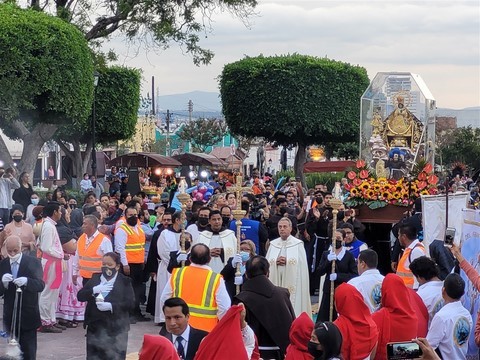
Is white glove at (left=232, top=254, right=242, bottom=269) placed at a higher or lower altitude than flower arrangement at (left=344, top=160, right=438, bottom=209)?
lower

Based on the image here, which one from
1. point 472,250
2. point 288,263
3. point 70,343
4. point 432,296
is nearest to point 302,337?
point 432,296

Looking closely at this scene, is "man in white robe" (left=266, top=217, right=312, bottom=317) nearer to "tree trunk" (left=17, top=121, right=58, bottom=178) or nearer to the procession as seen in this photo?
the procession

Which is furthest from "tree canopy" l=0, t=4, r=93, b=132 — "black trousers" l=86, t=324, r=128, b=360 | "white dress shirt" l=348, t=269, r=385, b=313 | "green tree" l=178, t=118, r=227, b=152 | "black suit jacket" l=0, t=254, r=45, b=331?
"green tree" l=178, t=118, r=227, b=152

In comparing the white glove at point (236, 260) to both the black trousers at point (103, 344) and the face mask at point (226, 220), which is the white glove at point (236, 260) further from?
the face mask at point (226, 220)

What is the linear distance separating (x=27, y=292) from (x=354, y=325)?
436 centimetres

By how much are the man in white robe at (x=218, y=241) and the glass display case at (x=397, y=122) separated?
6.65 meters

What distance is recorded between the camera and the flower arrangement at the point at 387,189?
1828cm

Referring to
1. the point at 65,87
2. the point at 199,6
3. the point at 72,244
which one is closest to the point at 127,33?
the point at 199,6

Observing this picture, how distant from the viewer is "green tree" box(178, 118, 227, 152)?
249ft

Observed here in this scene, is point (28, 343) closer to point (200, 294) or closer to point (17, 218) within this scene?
point (200, 294)

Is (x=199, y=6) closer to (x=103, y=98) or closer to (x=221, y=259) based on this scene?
(x=103, y=98)

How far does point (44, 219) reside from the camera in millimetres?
14734

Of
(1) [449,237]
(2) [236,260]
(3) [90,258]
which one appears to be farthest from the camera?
(3) [90,258]

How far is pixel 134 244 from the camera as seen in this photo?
15.8 m
